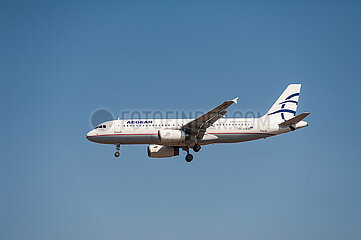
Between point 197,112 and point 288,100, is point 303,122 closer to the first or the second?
point 288,100

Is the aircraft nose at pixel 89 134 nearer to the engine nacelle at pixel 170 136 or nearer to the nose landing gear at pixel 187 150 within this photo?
the engine nacelle at pixel 170 136

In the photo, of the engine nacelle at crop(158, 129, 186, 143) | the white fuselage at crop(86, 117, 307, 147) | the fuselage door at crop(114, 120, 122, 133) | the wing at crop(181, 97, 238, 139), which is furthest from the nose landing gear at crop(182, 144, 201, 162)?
the fuselage door at crop(114, 120, 122, 133)

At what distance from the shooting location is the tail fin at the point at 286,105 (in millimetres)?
52031

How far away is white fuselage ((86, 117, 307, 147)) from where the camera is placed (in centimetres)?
4881

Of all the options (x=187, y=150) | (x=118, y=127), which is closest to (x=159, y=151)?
(x=187, y=150)

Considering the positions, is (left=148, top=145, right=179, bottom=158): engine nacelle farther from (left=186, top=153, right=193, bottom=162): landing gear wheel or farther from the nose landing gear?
(left=186, top=153, right=193, bottom=162): landing gear wheel

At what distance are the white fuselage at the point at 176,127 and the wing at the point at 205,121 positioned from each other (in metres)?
1.20

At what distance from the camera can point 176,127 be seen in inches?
1908

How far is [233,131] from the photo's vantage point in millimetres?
49281

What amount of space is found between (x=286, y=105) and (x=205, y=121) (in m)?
11.3

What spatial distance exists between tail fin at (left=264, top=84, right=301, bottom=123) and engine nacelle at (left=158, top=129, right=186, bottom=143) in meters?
10.4

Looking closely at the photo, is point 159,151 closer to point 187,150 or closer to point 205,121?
A: point 187,150

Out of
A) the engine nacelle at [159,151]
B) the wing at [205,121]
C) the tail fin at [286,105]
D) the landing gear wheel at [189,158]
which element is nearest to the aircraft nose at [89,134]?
the engine nacelle at [159,151]

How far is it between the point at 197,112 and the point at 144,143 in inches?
273
